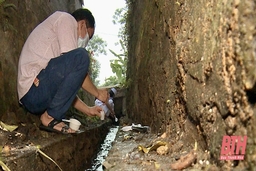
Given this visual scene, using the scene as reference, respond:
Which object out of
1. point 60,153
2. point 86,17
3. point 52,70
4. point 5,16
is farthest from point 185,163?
point 5,16

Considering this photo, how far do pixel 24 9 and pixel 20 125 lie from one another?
5.51ft

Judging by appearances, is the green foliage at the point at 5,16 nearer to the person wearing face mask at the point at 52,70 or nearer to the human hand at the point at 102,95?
the person wearing face mask at the point at 52,70

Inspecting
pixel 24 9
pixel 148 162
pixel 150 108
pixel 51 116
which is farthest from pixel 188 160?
pixel 24 9

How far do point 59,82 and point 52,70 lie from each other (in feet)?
0.46

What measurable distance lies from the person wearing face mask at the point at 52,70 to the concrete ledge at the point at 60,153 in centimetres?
23

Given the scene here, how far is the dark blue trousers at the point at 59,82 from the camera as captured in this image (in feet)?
9.99

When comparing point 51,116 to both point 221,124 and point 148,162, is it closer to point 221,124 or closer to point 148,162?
point 148,162

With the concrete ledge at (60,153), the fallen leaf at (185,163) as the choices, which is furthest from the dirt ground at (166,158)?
the concrete ledge at (60,153)

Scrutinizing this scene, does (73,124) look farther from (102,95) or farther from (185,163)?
(185,163)

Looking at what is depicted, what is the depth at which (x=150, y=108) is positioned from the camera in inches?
161

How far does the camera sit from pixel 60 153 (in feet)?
9.98

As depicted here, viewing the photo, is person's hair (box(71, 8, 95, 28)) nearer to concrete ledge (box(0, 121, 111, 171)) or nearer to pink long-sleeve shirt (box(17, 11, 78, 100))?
pink long-sleeve shirt (box(17, 11, 78, 100))

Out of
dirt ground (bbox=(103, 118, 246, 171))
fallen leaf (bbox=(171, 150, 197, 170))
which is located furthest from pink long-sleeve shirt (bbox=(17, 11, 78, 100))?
fallen leaf (bbox=(171, 150, 197, 170))

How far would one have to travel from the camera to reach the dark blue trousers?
3045 millimetres
